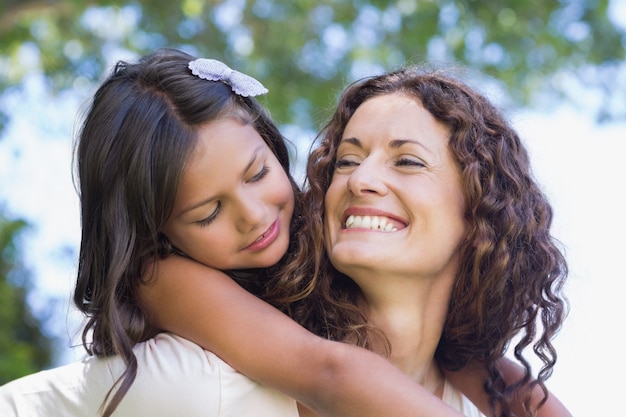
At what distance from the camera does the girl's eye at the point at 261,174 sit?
3.52 metres

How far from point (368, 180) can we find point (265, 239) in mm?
466

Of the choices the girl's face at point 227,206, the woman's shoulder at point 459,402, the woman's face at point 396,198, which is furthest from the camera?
the woman's shoulder at point 459,402

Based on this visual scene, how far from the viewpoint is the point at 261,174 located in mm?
3551

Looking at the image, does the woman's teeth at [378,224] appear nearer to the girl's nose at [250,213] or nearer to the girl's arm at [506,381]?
the girl's nose at [250,213]

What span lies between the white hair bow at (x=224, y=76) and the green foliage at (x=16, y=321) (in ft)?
12.5

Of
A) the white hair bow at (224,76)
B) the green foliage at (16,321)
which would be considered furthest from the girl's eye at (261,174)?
the green foliage at (16,321)

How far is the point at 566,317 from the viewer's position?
12.1ft

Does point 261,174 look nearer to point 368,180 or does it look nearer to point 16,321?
point 368,180

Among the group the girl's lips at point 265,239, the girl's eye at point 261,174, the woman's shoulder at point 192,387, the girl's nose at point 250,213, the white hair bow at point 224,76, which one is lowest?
the woman's shoulder at point 192,387

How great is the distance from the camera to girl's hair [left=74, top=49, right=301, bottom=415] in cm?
337

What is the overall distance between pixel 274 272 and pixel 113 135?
79 cm

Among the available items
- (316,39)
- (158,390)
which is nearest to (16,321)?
(316,39)

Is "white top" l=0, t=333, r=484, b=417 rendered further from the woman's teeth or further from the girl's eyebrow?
the woman's teeth

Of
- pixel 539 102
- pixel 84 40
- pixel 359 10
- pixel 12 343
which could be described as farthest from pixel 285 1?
pixel 12 343
